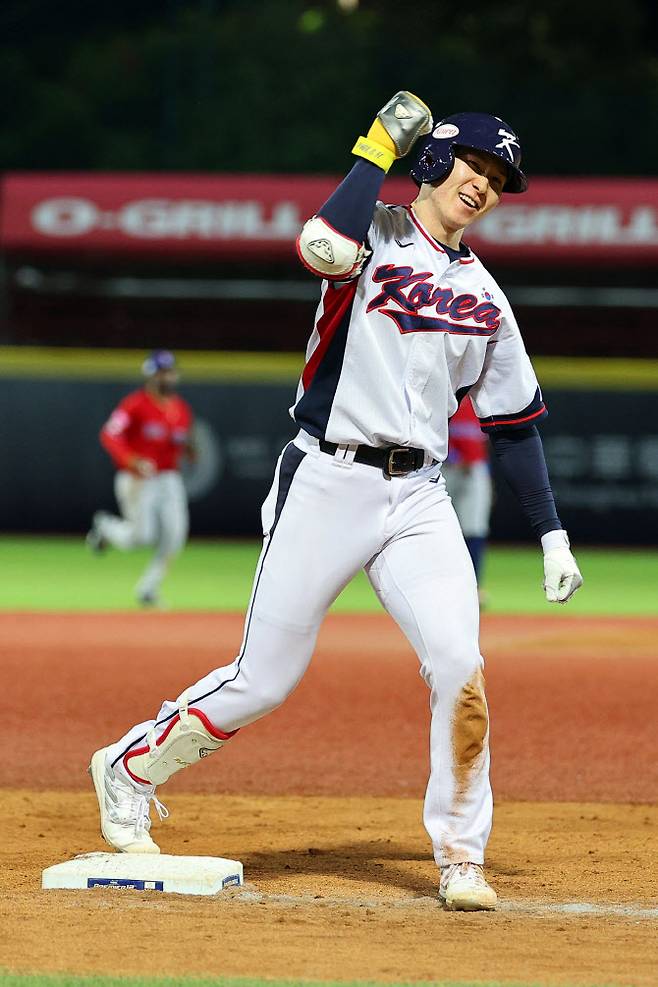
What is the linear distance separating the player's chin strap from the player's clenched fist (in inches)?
64.3

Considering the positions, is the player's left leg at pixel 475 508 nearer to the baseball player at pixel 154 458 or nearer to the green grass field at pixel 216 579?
the green grass field at pixel 216 579

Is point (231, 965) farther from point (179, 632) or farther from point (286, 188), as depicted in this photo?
point (286, 188)

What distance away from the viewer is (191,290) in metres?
22.7

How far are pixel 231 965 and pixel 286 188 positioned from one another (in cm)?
1890

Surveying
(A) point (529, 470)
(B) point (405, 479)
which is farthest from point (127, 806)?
(A) point (529, 470)

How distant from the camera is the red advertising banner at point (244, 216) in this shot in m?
21.4

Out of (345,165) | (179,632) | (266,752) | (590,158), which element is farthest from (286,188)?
(266,752)

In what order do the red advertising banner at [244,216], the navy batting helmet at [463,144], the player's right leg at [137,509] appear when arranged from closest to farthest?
the navy batting helmet at [463,144], the player's right leg at [137,509], the red advertising banner at [244,216]

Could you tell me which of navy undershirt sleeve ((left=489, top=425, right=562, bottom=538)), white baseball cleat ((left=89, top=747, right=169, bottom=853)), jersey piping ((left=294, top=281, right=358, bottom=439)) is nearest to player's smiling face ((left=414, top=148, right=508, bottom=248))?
jersey piping ((left=294, top=281, right=358, bottom=439))

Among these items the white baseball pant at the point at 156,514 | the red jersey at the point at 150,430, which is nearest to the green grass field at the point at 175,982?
the white baseball pant at the point at 156,514

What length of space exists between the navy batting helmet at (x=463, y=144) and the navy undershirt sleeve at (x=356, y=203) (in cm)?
30

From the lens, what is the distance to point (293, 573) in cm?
422

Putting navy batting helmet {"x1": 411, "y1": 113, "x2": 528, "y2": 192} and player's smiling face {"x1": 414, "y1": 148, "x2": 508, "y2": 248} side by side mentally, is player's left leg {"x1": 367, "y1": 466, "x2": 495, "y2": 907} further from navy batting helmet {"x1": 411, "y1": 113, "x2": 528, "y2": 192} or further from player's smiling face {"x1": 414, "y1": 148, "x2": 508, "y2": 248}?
navy batting helmet {"x1": 411, "y1": 113, "x2": 528, "y2": 192}

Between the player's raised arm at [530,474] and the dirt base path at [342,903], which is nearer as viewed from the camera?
the dirt base path at [342,903]
